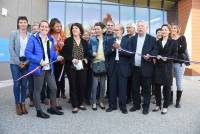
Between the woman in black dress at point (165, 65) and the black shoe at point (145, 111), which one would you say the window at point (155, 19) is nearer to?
the woman in black dress at point (165, 65)

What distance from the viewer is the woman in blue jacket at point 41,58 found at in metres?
5.80

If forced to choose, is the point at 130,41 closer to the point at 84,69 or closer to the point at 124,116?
the point at 84,69

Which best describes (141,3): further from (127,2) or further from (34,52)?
(34,52)

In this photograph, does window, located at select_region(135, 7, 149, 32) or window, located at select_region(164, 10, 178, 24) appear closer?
window, located at select_region(135, 7, 149, 32)

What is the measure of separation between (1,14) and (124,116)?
778 cm

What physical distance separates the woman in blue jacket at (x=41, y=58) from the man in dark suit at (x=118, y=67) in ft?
4.21

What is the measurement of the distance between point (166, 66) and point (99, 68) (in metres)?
1.37

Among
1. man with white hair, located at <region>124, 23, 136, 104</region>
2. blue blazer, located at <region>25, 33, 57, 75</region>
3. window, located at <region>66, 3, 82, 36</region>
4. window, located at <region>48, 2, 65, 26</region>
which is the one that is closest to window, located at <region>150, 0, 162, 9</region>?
window, located at <region>66, 3, 82, 36</region>

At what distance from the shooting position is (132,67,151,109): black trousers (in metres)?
6.58

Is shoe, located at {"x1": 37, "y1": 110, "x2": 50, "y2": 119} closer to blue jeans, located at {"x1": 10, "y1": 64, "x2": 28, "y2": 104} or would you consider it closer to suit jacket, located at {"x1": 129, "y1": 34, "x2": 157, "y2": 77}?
blue jeans, located at {"x1": 10, "y1": 64, "x2": 28, "y2": 104}

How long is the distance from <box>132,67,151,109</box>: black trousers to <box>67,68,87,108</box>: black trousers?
1.04 m

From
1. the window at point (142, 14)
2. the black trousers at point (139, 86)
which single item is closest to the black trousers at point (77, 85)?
the black trousers at point (139, 86)

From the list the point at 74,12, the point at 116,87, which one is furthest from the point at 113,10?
the point at 116,87

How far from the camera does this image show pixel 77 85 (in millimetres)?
6652
